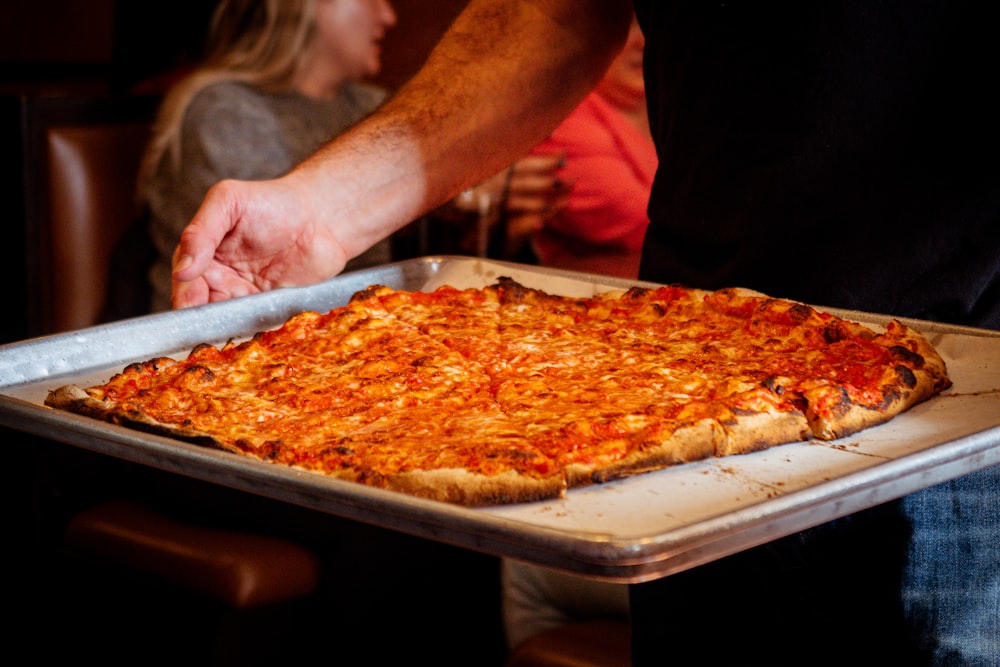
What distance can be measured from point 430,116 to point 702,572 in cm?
75

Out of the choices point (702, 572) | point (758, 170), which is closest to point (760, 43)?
point (758, 170)

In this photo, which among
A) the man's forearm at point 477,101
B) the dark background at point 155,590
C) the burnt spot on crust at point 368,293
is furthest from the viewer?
the dark background at point 155,590

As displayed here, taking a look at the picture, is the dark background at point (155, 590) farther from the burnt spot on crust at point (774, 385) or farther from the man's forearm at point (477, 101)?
the burnt spot on crust at point (774, 385)

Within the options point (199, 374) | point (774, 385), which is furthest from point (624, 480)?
point (199, 374)

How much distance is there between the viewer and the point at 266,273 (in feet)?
4.95

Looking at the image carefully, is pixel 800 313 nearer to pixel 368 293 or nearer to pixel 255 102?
pixel 368 293

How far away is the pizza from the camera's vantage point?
964mm

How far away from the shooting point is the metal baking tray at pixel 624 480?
0.73m

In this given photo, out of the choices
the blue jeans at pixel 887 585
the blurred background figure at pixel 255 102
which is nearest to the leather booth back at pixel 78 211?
the blurred background figure at pixel 255 102

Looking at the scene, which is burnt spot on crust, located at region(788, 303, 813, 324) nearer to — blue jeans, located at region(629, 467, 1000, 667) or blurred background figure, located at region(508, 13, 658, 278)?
blue jeans, located at region(629, 467, 1000, 667)

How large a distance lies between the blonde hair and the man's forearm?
1.76 m

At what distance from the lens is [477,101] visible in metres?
1.63

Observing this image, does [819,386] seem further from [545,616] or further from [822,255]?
[545,616]

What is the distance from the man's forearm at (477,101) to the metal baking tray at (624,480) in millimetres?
279
